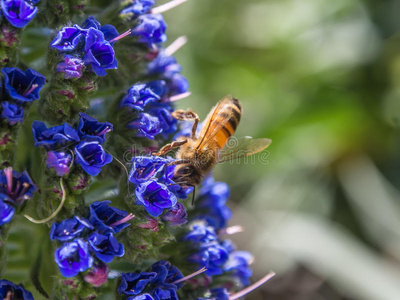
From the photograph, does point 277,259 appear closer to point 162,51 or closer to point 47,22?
point 162,51

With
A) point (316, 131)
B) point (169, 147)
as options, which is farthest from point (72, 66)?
point (316, 131)

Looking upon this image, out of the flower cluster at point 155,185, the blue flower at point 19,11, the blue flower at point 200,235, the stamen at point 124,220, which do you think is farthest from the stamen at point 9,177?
the blue flower at point 200,235

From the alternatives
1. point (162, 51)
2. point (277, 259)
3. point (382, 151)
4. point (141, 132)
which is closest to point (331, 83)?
point (382, 151)

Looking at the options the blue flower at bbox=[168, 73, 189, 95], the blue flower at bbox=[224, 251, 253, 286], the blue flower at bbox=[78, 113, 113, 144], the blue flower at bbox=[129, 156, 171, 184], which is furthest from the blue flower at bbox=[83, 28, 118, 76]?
the blue flower at bbox=[224, 251, 253, 286]

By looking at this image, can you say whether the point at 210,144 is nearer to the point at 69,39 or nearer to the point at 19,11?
the point at 69,39

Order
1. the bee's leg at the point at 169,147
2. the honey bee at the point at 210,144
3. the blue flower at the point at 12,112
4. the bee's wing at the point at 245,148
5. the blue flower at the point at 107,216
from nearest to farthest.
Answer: the blue flower at the point at 12,112
the blue flower at the point at 107,216
the bee's leg at the point at 169,147
the honey bee at the point at 210,144
the bee's wing at the point at 245,148

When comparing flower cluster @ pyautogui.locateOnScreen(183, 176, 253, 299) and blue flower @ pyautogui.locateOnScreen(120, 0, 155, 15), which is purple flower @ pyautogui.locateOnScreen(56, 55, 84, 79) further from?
flower cluster @ pyautogui.locateOnScreen(183, 176, 253, 299)

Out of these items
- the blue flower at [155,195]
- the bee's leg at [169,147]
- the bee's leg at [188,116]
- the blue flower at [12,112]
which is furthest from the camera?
the bee's leg at [188,116]

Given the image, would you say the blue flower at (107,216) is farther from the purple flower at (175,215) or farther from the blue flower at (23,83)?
the blue flower at (23,83)
